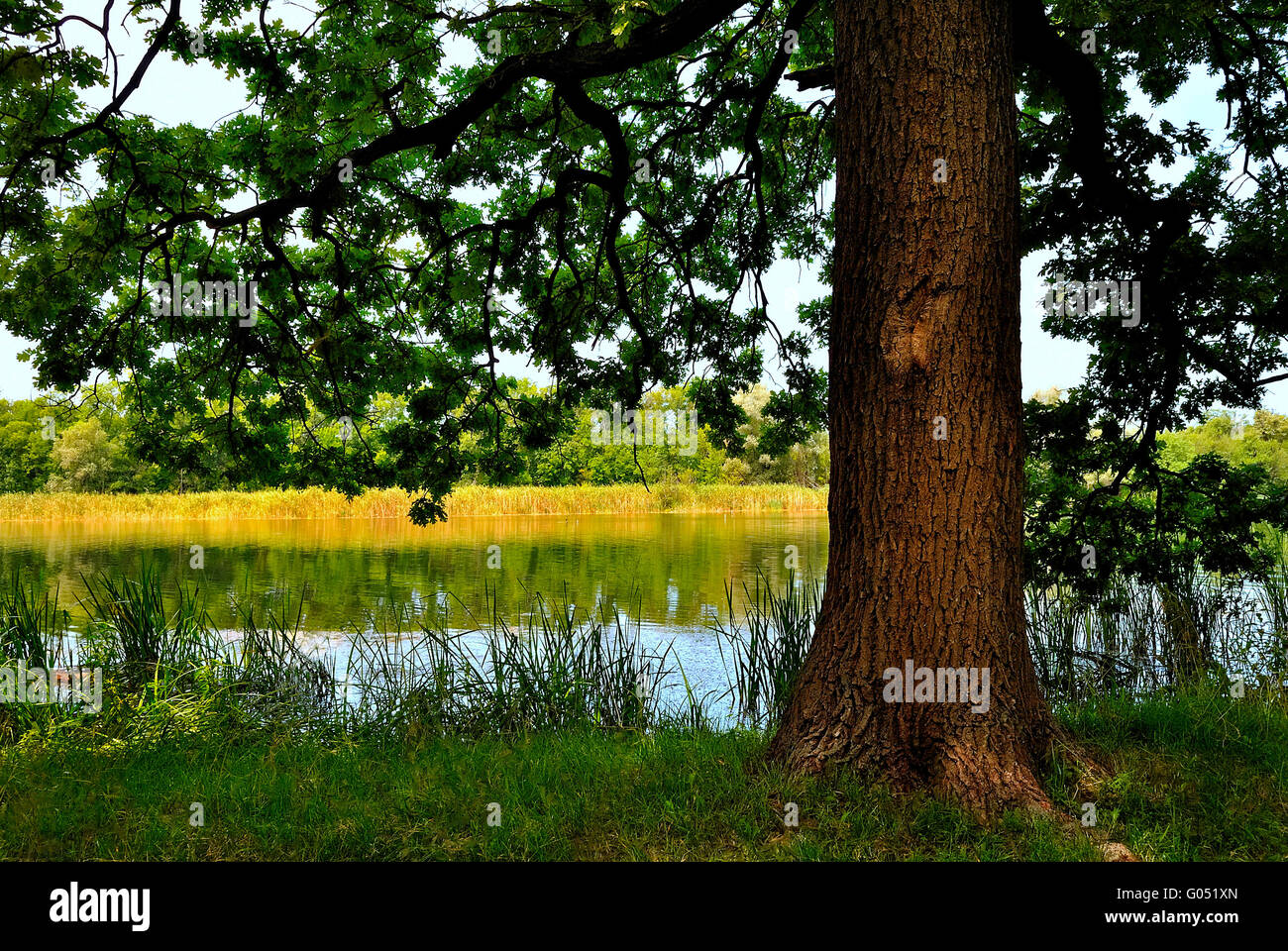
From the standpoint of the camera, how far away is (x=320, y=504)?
92.6 feet

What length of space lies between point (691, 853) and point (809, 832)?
476 millimetres

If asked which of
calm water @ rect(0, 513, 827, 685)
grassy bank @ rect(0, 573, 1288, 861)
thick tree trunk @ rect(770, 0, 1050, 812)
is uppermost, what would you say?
thick tree trunk @ rect(770, 0, 1050, 812)

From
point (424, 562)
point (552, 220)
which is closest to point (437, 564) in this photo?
point (424, 562)

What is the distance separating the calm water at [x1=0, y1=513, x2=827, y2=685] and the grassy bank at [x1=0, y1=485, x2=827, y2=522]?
93cm

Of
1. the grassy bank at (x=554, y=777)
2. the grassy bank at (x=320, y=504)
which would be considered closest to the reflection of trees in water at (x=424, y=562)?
the grassy bank at (x=320, y=504)

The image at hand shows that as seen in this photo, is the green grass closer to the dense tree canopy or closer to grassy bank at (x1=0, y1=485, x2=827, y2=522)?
the dense tree canopy

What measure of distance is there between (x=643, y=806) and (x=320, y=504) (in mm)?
27905

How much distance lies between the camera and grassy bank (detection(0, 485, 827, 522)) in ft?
91.2

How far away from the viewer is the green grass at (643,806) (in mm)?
2898

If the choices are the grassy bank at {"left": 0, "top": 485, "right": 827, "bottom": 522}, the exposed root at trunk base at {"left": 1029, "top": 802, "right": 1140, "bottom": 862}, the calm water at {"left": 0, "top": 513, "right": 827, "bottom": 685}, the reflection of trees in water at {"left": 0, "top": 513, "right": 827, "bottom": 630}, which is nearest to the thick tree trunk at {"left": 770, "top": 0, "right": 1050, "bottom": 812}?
the exposed root at trunk base at {"left": 1029, "top": 802, "right": 1140, "bottom": 862}

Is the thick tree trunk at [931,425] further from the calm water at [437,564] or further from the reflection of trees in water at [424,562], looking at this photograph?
the reflection of trees in water at [424,562]

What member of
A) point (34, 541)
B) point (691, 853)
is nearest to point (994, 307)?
point (691, 853)

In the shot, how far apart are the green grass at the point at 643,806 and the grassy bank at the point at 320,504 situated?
23672 millimetres

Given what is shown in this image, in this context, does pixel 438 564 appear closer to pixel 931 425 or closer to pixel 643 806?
pixel 643 806
